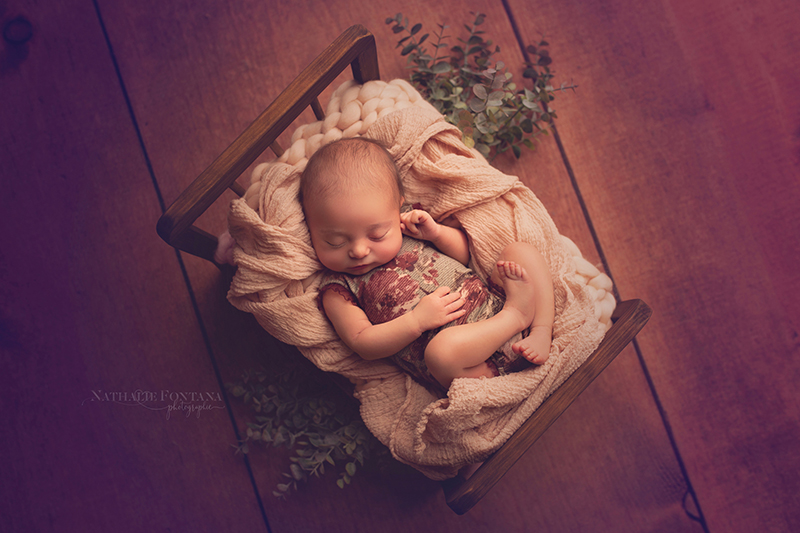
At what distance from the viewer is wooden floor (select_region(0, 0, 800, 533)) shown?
4.08 ft

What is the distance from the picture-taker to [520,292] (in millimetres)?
966

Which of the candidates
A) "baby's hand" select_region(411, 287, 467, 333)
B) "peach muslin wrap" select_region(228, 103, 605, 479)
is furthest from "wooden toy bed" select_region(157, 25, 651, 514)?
"baby's hand" select_region(411, 287, 467, 333)

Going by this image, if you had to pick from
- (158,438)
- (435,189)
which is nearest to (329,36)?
(435,189)

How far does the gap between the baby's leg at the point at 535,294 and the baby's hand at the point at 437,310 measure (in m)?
0.12

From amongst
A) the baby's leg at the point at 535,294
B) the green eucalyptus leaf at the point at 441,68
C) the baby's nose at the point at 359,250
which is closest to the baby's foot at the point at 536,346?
the baby's leg at the point at 535,294

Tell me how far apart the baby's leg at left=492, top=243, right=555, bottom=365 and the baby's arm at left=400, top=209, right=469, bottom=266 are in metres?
0.12

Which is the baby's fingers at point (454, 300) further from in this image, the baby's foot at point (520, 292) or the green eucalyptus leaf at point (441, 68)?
the green eucalyptus leaf at point (441, 68)

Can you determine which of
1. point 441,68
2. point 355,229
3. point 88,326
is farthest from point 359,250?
point 88,326

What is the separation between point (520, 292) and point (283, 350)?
2.07 ft

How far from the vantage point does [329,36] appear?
1.35m

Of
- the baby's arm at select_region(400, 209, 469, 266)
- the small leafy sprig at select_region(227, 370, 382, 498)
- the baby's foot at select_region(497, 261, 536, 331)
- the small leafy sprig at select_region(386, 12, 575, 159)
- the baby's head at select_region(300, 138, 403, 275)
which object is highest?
the small leafy sprig at select_region(386, 12, 575, 159)

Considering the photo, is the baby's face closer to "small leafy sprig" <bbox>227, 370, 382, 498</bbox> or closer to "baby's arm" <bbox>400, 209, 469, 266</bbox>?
"baby's arm" <bbox>400, 209, 469, 266</bbox>
